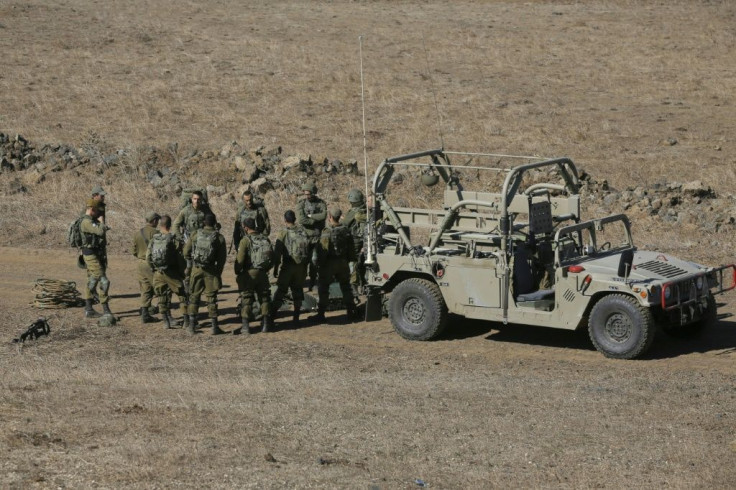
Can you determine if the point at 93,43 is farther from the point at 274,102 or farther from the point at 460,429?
the point at 460,429

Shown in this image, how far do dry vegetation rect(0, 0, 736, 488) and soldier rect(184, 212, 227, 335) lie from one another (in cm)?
50

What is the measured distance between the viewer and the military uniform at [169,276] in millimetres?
15945

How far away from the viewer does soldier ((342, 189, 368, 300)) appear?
17.2 m

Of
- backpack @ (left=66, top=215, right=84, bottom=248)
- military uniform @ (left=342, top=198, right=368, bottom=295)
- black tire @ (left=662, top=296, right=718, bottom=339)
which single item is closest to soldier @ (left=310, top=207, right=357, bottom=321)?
military uniform @ (left=342, top=198, right=368, bottom=295)

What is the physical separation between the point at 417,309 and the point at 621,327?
268 cm

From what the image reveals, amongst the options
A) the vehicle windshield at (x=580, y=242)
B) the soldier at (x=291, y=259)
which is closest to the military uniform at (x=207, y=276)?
the soldier at (x=291, y=259)

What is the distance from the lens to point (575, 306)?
1437cm

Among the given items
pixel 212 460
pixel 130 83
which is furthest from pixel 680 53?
pixel 212 460

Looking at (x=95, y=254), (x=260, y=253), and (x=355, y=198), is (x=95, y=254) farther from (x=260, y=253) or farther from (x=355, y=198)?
(x=355, y=198)

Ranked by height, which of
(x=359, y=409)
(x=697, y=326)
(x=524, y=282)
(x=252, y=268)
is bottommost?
(x=359, y=409)

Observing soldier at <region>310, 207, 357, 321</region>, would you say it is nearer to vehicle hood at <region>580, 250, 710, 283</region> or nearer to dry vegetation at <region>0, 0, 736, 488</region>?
dry vegetation at <region>0, 0, 736, 488</region>

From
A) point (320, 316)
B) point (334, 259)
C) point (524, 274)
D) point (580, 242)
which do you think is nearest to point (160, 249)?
point (334, 259)

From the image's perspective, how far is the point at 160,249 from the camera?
15.8 metres

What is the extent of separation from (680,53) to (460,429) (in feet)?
98.1
